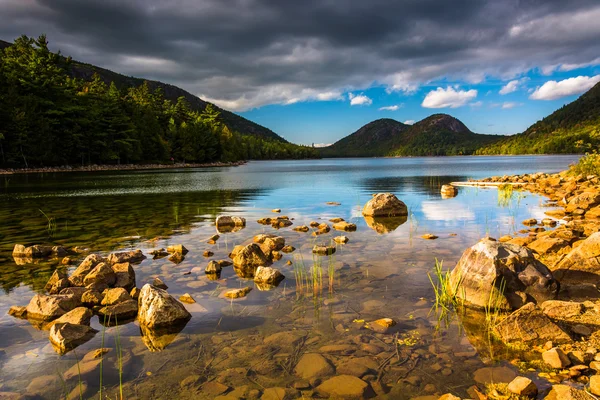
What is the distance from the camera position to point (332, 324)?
7496 millimetres

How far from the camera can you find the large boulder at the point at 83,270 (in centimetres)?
958

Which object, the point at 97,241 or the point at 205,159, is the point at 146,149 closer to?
the point at 205,159

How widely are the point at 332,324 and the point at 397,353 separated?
1606mm

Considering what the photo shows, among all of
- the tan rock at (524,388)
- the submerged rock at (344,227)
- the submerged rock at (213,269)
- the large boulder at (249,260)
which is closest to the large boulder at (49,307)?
the submerged rock at (213,269)

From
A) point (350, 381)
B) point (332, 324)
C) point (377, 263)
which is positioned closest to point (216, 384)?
point (350, 381)

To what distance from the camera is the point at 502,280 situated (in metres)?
8.09

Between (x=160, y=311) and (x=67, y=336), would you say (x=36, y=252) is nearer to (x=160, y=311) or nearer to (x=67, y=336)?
(x=67, y=336)

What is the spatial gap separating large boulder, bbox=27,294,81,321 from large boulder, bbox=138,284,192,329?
1.87m

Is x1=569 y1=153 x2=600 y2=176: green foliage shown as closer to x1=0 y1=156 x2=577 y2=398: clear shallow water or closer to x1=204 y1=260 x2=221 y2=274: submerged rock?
x1=0 y1=156 x2=577 y2=398: clear shallow water

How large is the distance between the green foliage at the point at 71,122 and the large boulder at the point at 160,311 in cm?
7811

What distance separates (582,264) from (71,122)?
4196 inches

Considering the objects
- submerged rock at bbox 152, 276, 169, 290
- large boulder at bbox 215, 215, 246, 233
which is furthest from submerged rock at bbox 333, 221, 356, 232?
submerged rock at bbox 152, 276, 169, 290

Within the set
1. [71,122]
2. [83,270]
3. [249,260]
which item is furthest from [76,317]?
[71,122]

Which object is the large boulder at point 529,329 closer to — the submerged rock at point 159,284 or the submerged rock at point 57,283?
the submerged rock at point 159,284
